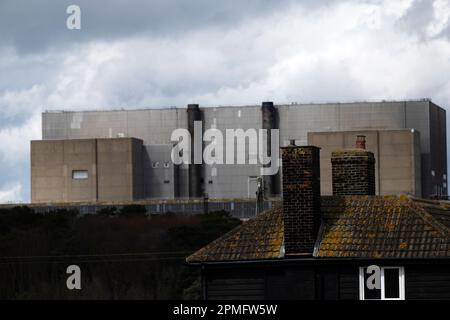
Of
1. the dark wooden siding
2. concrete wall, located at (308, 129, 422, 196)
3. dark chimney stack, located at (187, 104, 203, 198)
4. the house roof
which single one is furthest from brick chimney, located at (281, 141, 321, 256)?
dark chimney stack, located at (187, 104, 203, 198)

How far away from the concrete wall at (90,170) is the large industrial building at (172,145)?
0.36ft

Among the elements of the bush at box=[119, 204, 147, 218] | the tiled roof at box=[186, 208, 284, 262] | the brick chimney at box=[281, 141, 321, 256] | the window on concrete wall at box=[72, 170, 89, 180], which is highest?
the window on concrete wall at box=[72, 170, 89, 180]

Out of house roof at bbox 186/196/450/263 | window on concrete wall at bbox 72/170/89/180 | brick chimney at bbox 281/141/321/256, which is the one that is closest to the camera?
house roof at bbox 186/196/450/263

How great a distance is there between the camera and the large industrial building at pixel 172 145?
462 ft

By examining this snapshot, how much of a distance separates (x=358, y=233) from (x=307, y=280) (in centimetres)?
188

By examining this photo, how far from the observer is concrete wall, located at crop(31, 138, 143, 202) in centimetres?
14075

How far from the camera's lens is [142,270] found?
78.8 meters

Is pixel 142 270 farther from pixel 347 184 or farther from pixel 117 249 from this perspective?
pixel 347 184

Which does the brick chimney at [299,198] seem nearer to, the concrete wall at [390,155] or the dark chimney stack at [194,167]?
the concrete wall at [390,155]

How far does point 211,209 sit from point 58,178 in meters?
19.3

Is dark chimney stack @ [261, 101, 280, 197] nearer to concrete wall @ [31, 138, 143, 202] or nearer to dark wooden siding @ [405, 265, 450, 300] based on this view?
Result: concrete wall @ [31, 138, 143, 202]

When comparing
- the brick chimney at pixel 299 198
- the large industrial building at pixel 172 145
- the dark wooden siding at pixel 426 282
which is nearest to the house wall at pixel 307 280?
the dark wooden siding at pixel 426 282

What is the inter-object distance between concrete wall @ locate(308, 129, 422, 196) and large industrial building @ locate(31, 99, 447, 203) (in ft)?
4.54
